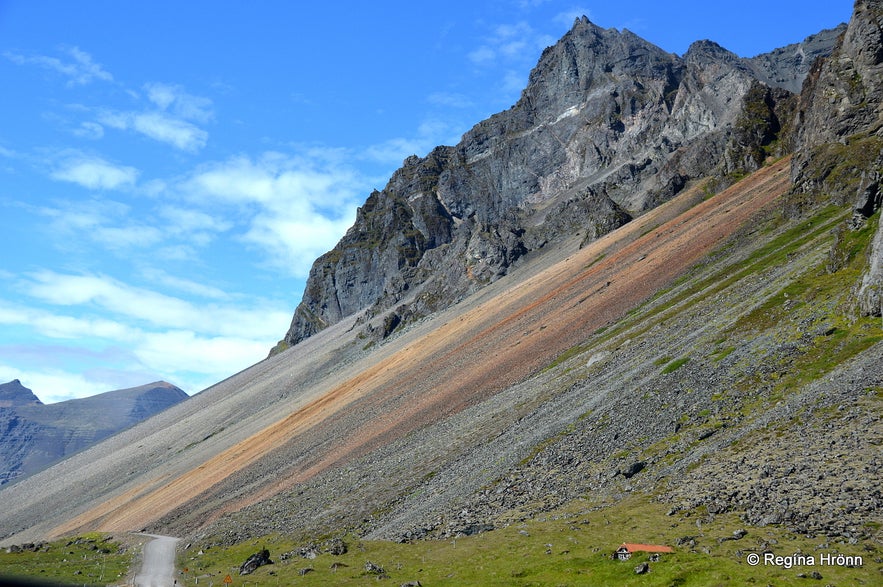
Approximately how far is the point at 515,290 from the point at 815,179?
214 ft

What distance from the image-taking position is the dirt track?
77.2 metres

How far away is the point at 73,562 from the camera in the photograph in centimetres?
5875

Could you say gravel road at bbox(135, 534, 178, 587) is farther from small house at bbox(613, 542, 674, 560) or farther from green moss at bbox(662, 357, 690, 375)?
green moss at bbox(662, 357, 690, 375)

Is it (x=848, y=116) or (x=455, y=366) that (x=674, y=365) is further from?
(x=848, y=116)

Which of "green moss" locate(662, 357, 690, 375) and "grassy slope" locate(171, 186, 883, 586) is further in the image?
"green moss" locate(662, 357, 690, 375)

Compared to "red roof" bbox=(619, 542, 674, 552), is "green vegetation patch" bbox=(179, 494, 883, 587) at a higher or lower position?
lower

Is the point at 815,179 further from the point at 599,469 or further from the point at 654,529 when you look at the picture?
the point at 654,529

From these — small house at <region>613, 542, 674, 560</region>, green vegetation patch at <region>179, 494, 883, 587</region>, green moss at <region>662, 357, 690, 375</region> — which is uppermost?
green moss at <region>662, 357, 690, 375</region>

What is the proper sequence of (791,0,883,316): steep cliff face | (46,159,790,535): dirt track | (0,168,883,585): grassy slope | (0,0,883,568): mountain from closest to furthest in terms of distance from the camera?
(0,168,883,585): grassy slope < (0,0,883,568): mountain < (46,159,790,535): dirt track < (791,0,883,316): steep cliff face

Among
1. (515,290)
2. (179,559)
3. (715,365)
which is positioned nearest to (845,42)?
(515,290)

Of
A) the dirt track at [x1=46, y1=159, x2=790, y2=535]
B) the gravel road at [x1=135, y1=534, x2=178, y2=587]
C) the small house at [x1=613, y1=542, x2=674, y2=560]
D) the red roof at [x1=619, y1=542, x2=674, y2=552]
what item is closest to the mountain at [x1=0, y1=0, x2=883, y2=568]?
the dirt track at [x1=46, y1=159, x2=790, y2=535]

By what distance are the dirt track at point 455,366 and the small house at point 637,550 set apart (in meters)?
44.4

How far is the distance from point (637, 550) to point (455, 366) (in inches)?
2651

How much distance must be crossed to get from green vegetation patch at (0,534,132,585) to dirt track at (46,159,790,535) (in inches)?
277
